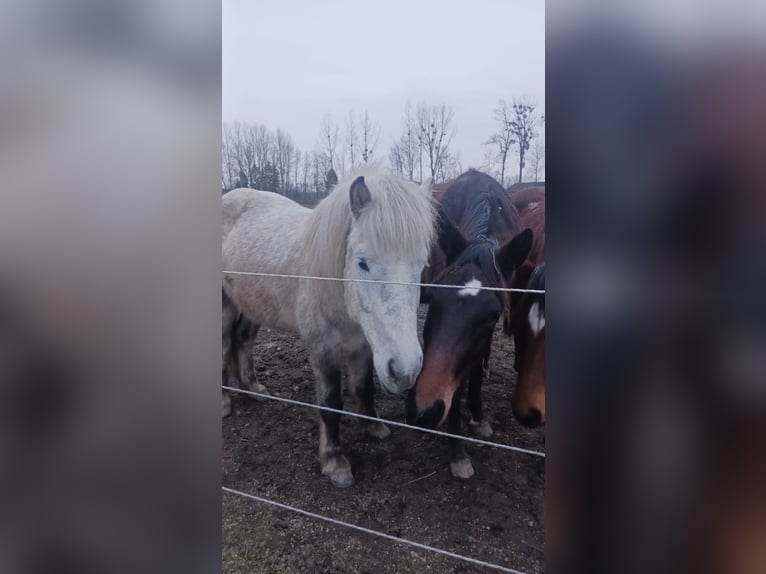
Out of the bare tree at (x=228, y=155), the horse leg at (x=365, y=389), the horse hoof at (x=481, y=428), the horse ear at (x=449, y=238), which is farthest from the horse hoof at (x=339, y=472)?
the bare tree at (x=228, y=155)

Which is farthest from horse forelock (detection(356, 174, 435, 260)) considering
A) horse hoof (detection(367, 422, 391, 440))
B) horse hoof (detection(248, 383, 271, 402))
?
horse hoof (detection(248, 383, 271, 402))

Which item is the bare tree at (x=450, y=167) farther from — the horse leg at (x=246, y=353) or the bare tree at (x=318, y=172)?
the horse leg at (x=246, y=353)

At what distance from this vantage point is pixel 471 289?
107 centimetres

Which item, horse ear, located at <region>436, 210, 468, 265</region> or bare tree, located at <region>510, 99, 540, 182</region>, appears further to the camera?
horse ear, located at <region>436, 210, 468, 265</region>

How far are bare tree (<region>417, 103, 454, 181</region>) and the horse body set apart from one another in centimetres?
8

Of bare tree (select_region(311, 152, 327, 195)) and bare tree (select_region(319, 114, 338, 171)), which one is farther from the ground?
bare tree (select_region(319, 114, 338, 171))

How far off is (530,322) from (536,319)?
16mm

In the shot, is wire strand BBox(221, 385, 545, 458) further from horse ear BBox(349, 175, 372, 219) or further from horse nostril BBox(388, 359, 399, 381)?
horse ear BBox(349, 175, 372, 219)

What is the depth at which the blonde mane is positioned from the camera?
3.76 ft

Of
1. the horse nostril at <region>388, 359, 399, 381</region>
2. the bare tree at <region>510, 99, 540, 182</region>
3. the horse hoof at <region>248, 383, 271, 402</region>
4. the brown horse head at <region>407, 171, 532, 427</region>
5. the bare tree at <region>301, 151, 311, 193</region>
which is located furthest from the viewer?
the horse hoof at <region>248, 383, 271, 402</region>

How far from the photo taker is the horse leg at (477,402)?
→ 41.6 inches
